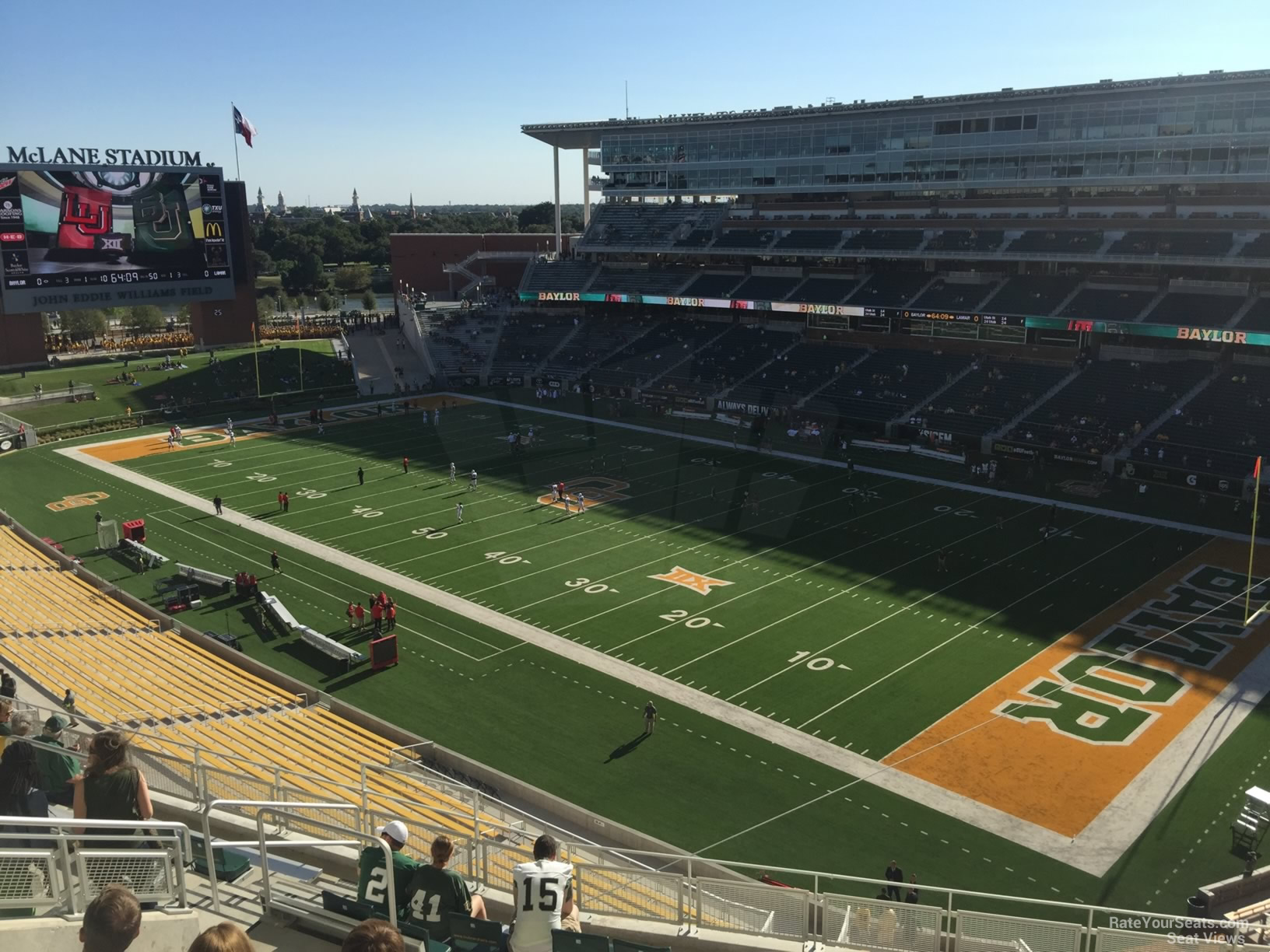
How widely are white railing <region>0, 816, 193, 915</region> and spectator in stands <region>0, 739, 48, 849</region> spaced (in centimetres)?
79

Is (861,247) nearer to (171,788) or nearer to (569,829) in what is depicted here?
(569,829)

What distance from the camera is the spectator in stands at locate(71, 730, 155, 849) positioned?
24.3 feet

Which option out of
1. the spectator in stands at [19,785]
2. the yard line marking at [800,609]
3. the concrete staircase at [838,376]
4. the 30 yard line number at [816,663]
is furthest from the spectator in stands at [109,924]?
the concrete staircase at [838,376]

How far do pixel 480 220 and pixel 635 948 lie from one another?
175 metres

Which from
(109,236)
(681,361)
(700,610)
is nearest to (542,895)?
(700,610)

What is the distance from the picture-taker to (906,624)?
25734mm

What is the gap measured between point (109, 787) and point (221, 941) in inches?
150

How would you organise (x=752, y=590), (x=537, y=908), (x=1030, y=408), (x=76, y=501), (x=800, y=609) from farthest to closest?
(x=1030, y=408), (x=76, y=501), (x=752, y=590), (x=800, y=609), (x=537, y=908)

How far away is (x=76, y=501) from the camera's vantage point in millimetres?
37469

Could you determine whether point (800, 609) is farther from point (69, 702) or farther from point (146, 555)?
point (146, 555)

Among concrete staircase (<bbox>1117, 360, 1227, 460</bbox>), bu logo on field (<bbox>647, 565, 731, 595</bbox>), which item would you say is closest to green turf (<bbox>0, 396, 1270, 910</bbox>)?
bu logo on field (<bbox>647, 565, 731, 595</bbox>)

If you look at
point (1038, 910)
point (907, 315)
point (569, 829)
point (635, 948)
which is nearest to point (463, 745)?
point (569, 829)

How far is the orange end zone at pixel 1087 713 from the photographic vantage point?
60.6 feet

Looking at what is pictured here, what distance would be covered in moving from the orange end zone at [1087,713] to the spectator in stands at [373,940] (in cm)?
1566
